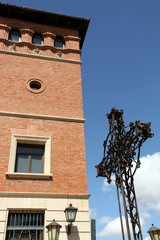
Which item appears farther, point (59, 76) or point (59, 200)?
point (59, 76)

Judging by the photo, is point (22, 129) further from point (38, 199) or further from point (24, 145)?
point (38, 199)

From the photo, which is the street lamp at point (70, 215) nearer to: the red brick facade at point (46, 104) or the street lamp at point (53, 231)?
the street lamp at point (53, 231)

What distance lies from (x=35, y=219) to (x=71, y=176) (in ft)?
6.79

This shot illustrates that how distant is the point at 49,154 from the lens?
10273 mm

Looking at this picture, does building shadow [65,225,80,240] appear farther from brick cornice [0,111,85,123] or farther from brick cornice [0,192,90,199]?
brick cornice [0,111,85,123]

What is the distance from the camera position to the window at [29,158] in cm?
1000

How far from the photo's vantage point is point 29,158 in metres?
10.3

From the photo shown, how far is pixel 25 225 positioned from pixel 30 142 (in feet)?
10.7

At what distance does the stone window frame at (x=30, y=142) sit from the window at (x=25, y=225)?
133 centimetres

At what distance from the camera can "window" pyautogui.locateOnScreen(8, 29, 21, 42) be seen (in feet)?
46.7

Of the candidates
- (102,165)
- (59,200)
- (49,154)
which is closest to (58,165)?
(49,154)

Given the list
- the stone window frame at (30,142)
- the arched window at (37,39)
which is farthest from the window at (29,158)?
the arched window at (37,39)

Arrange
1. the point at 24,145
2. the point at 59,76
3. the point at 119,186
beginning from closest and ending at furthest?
1. the point at 119,186
2. the point at 24,145
3. the point at 59,76

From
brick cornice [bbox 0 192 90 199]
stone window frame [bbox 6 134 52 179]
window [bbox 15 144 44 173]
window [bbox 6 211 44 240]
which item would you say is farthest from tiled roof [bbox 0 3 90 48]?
window [bbox 6 211 44 240]
